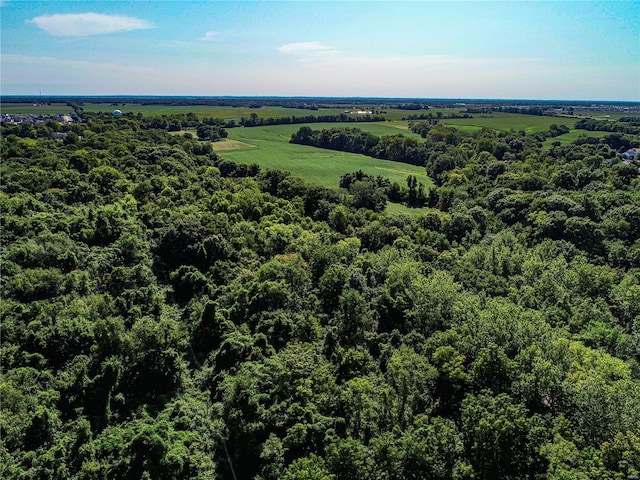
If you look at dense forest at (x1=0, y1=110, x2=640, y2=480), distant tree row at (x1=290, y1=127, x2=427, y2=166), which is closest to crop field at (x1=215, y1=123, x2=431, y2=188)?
distant tree row at (x1=290, y1=127, x2=427, y2=166)

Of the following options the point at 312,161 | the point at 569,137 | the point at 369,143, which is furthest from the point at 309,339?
the point at 569,137

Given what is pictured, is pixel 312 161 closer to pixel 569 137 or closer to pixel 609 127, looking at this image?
pixel 569 137

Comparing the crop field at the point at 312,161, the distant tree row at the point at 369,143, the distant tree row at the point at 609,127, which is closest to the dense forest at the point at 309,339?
the crop field at the point at 312,161

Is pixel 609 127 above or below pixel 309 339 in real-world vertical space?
above

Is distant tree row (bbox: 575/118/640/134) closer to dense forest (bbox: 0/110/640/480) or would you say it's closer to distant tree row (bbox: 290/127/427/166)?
distant tree row (bbox: 290/127/427/166)

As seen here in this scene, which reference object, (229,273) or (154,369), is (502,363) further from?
(229,273)

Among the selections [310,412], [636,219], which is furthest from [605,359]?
[636,219]
